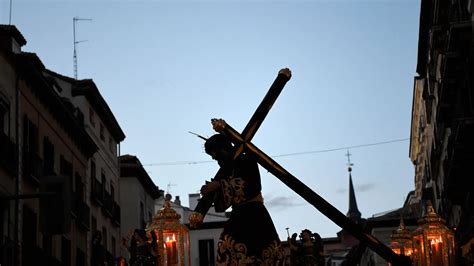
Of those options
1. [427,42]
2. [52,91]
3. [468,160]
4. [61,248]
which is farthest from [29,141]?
[427,42]

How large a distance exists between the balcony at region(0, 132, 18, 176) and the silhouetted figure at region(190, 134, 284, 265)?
21.0 m

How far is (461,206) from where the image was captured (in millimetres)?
41938

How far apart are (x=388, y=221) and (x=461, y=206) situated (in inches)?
619

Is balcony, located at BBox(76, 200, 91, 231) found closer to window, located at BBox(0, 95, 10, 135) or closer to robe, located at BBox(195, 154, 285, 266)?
window, located at BBox(0, 95, 10, 135)

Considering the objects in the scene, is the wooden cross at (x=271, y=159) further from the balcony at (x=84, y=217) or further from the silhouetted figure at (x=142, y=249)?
the balcony at (x=84, y=217)

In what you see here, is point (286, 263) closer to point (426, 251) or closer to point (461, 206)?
point (426, 251)

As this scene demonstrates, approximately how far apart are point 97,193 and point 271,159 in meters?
35.2

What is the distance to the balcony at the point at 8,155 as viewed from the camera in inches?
1272

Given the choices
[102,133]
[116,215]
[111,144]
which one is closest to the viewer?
[102,133]

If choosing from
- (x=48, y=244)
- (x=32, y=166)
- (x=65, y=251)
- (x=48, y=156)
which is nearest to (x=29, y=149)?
(x=32, y=166)

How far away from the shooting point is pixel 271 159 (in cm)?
1230

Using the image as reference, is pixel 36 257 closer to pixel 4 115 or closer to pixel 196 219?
pixel 4 115

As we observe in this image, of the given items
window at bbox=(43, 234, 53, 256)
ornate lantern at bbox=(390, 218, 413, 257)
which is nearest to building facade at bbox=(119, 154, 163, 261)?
window at bbox=(43, 234, 53, 256)

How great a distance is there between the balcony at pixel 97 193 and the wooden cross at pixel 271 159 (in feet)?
112
